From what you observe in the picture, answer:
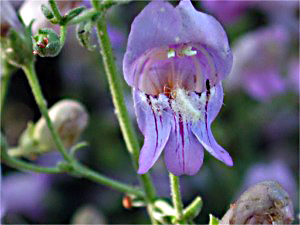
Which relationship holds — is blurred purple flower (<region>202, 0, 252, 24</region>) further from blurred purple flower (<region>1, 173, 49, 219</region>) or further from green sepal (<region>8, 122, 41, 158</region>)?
green sepal (<region>8, 122, 41, 158</region>)

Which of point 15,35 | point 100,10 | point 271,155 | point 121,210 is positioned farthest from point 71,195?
point 100,10

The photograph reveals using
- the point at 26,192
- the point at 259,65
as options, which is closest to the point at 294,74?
the point at 259,65

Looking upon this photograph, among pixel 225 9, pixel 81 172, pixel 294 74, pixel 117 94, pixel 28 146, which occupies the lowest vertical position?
pixel 294 74

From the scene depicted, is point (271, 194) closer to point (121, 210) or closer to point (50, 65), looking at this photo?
point (121, 210)

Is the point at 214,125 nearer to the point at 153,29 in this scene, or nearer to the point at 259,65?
the point at 259,65

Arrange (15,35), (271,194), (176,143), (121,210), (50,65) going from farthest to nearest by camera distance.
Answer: (50,65) < (121,210) < (15,35) < (176,143) < (271,194)

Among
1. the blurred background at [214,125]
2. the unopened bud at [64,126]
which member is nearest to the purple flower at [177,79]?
the unopened bud at [64,126]
